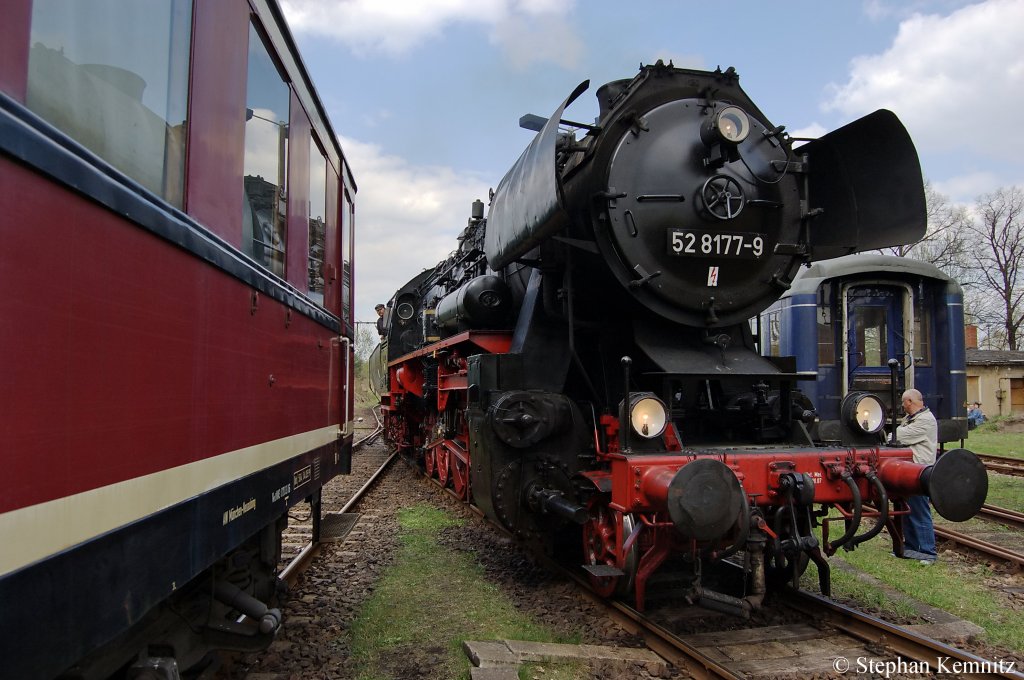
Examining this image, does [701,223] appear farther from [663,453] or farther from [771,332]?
[771,332]

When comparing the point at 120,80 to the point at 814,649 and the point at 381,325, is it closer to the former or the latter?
the point at 814,649

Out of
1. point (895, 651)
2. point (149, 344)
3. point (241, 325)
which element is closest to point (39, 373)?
point (149, 344)

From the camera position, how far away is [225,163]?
2576 mm

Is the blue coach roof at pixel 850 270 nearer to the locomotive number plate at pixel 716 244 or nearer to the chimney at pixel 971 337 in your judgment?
the locomotive number plate at pixel 716 244

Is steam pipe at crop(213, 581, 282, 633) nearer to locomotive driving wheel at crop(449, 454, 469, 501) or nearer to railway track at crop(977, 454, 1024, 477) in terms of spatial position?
locomotive driving wheel at crop(449, 454, 469, 501)

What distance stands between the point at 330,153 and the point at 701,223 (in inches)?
106

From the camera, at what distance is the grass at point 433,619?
12.7 feet

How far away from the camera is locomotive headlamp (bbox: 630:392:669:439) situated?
4242 millimetres

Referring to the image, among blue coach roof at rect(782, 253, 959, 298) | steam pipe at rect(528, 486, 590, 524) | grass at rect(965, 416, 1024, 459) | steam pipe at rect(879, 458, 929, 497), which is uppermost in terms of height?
blue coach roof at rect(782, 253, 959, 298)

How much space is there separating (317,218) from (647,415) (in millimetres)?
2469

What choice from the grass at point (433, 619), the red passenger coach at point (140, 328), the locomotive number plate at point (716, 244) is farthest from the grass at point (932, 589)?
the red passenger coach at point (140, 328)

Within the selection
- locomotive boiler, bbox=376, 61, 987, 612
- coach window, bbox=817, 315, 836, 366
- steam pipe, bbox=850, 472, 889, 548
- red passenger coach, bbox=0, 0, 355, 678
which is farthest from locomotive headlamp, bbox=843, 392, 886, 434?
coach window, bbox=817, 315, 836, 366

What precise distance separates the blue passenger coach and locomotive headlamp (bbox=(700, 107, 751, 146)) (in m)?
5.50

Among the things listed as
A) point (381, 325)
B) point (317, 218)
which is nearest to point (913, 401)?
point (317, 218)
